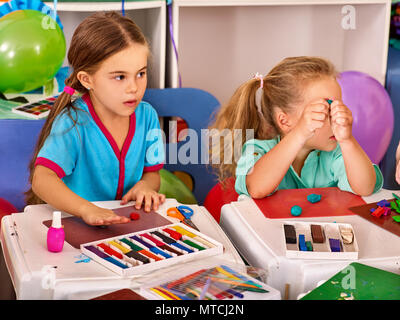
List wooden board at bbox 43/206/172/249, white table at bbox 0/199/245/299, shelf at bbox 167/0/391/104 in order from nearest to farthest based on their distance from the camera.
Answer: white table at bbox 0/199/245/299
wooden board at bbox 43/206/172/249
shelf at bbox 167/0/391/104

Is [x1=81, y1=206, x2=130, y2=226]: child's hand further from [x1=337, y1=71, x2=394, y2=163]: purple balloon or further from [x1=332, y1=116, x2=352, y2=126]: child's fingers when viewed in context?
[x1=337, y1=71, x2=394, y2=163]: purple balloon

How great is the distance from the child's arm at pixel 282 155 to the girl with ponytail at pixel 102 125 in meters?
0.21

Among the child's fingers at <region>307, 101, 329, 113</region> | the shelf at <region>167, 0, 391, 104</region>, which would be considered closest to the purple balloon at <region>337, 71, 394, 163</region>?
the shelf at <region>167, 0, 391, 104</region>

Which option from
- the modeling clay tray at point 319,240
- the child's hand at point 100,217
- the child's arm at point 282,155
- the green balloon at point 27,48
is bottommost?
the modeling clay tray at point 319,240

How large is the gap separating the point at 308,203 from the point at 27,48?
3.07 ft

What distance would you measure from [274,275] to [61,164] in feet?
1.92

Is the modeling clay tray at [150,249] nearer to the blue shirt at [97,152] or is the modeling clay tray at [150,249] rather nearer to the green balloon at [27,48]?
the blue shirt at [97,152]

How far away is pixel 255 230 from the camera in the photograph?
1.05m

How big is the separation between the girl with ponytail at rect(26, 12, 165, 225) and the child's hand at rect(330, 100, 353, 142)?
1.29 feet

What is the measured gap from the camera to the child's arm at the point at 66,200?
1047mm

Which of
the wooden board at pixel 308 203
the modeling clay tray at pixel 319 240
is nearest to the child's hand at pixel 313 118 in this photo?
the wooden board at pixel 308 203

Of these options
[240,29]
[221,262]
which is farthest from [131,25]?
[240,29]

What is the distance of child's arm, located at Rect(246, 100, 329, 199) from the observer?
48.0 inches
